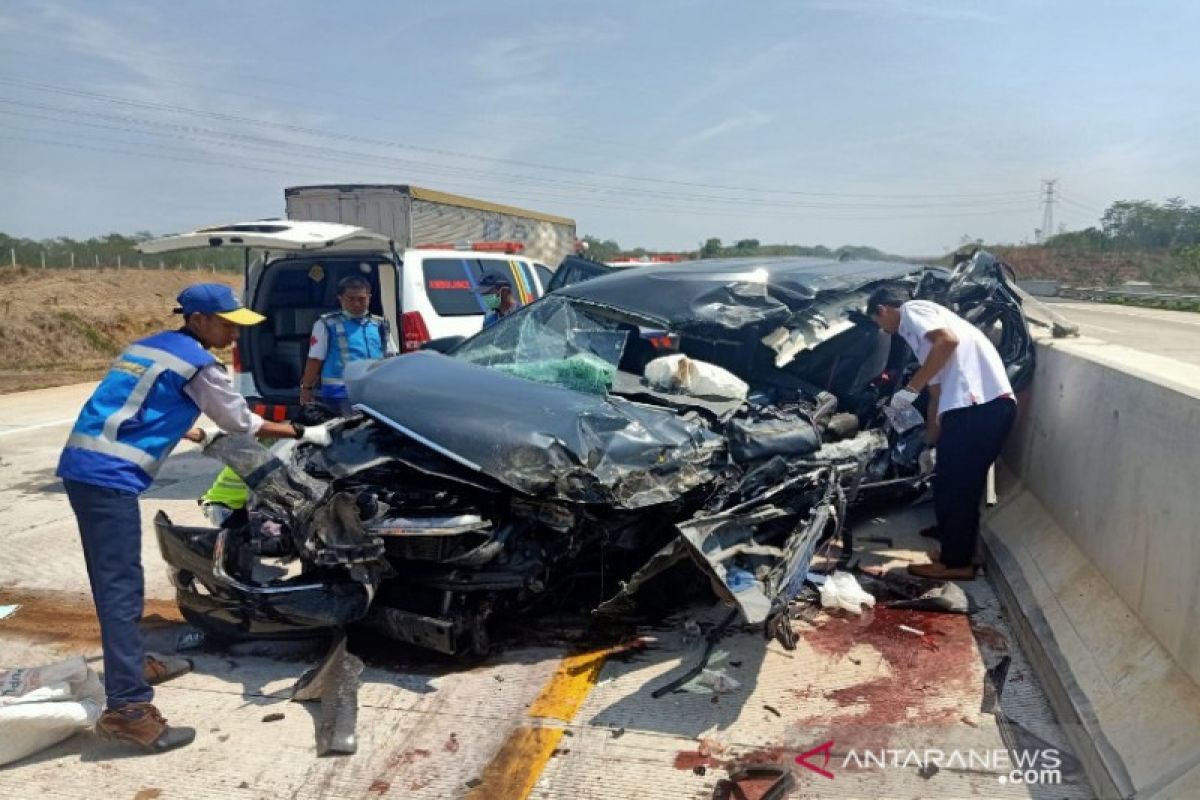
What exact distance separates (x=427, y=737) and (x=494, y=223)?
11231mm

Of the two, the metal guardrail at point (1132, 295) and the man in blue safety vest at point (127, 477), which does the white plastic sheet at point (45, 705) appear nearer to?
the man in blue safety vest at point (127, 477)

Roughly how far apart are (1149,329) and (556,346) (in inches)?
756

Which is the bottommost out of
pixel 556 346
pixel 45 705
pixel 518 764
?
pixel 518 764

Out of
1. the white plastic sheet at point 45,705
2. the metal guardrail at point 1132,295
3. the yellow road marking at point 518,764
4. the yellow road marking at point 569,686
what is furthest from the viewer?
the metal guardrail at point 1132,295

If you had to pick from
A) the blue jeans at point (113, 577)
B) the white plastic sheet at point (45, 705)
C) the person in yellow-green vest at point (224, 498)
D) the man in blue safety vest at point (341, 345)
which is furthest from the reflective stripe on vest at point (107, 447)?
the man in blue safety vest at point (341, 345)

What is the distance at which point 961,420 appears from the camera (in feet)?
15.3

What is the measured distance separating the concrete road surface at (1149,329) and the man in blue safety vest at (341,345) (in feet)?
28.8

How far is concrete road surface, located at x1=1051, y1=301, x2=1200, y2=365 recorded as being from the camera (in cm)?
1420

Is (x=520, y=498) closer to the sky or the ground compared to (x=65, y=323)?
closer to the sky

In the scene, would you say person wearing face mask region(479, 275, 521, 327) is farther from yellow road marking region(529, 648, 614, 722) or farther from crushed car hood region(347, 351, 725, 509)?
yellow road marking region(529, 648, 614, 722)

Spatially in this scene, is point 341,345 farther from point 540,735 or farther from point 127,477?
point 540,735

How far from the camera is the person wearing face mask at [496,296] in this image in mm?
7234

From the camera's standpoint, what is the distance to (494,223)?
13.5 meters

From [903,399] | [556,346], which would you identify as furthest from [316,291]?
[903,399]
